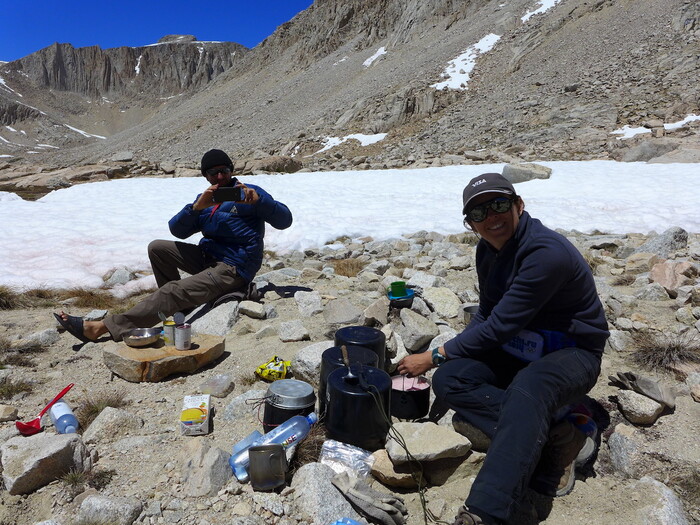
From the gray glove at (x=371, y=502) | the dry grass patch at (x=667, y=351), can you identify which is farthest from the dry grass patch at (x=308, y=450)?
the dry grass patch at (x=667, y=351)

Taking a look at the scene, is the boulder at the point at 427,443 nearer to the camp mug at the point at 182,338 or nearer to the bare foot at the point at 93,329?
the camp mug at the point at 182,338

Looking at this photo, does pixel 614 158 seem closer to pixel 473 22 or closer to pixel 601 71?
pixel 601 71

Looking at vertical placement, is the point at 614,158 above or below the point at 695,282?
above

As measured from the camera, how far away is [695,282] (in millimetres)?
4828

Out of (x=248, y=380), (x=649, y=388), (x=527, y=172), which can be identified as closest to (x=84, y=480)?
(x=248, y=380)

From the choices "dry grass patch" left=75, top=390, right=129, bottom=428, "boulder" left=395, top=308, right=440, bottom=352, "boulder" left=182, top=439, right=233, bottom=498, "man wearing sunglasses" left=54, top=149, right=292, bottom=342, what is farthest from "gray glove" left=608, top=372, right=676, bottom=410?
"man wearing sunglasses" left=54, top=149, right=292, bottom=342

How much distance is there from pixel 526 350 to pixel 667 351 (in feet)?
4.96

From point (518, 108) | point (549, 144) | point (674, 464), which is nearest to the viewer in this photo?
point (674, 464)

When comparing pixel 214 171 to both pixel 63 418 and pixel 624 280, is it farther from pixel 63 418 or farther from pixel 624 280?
pixel 624 280

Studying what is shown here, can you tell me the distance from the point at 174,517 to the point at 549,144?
1868 centimetres

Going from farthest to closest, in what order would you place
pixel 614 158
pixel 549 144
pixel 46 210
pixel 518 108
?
pixel 518 108, pixel 549 144, pixel 614 158, pixel 46 210

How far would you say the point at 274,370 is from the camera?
139 inches

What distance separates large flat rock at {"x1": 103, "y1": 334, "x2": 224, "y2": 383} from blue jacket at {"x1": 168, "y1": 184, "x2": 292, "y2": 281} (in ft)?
4.31

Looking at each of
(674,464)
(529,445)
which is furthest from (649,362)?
(529,445)
